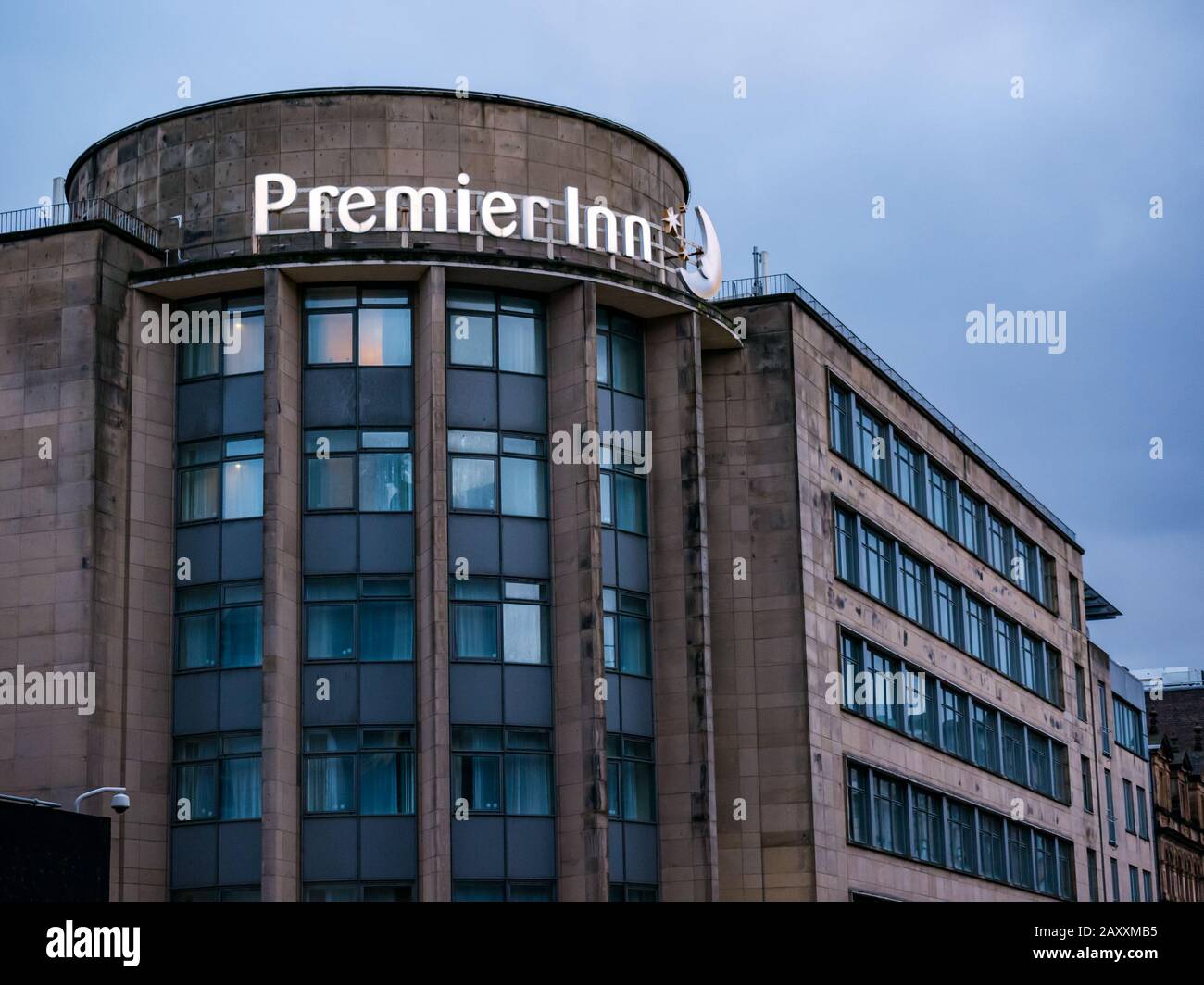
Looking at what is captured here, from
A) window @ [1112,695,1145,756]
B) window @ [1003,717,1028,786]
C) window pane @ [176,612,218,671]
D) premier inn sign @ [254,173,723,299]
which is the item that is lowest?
window @ [1003,717,1028,786]

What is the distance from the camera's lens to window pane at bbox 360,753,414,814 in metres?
49.9

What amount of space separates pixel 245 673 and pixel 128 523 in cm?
526

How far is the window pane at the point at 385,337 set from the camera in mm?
52812

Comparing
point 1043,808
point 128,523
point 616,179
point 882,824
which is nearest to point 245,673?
point 128,523

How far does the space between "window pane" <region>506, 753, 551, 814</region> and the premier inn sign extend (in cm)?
1489

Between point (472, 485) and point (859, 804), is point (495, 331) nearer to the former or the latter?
point (472, 485)

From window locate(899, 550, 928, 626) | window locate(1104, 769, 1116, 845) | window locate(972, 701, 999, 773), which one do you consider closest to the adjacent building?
window locate(899, 550, 928, 626)

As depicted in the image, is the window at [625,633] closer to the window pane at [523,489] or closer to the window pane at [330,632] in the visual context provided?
the window pane at [523,489]

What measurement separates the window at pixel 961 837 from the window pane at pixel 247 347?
107 feet

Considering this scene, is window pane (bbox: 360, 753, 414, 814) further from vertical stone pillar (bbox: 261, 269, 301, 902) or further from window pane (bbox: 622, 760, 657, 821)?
window pane (bbox: 622, 760, 657, 821)

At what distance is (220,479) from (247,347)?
3.84 meters

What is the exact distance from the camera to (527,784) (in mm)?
51062

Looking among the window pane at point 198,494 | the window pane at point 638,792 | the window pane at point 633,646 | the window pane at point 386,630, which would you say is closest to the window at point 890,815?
the window pane at point 638,792
